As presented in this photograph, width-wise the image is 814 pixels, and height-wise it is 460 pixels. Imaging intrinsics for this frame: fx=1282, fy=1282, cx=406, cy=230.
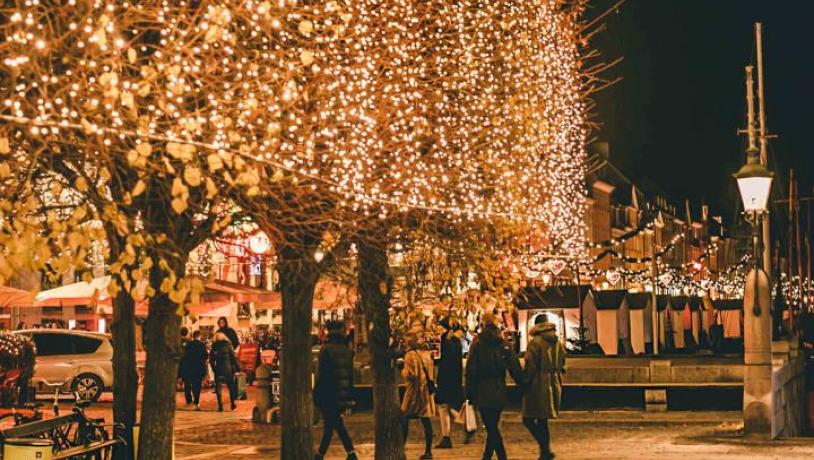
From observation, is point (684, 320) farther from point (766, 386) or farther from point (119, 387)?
point (119, 387)

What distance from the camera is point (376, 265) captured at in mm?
14562

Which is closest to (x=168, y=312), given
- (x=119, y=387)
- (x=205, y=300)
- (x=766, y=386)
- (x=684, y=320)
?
(x=119, y=387)

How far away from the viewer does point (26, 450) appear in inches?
397

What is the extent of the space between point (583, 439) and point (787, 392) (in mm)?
6028

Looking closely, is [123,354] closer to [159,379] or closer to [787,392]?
[159,379]

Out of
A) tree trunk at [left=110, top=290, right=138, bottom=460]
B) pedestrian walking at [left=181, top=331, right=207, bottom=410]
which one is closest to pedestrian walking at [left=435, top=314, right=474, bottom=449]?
tree trunk at [left=110, top=290, right=138, bottom=460]

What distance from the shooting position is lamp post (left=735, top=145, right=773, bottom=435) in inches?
722

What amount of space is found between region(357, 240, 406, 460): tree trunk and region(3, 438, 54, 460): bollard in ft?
17.2

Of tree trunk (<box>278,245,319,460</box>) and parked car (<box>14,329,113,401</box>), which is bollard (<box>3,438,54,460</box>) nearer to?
tree trunk (<box>278,245,319,460</box>)

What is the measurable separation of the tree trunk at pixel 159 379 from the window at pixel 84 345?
18.7 meters

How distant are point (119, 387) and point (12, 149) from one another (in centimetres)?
617

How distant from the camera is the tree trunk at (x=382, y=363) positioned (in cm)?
1477

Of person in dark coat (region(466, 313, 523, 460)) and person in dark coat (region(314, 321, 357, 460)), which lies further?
person in dark coat (region(314, 321, 357, 460))

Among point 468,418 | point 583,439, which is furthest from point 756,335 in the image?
point 468,418
